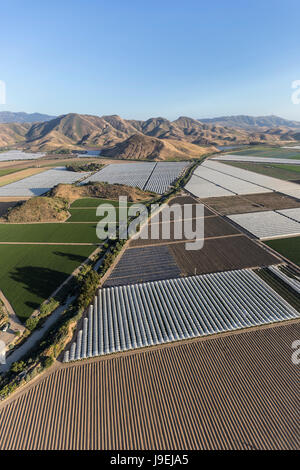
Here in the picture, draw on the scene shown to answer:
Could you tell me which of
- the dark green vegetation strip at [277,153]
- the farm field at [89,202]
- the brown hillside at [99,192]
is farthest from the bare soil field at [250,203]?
the dark green vegetation strip at [277,153]

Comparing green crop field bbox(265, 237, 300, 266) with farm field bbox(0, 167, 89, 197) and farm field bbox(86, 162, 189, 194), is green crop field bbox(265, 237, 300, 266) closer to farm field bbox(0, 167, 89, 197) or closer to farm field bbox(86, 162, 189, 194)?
farm field bbox(86, 162, 189, 194)

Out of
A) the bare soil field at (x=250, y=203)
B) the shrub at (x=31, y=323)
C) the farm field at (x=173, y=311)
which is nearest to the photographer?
→ the farm field at (x=173, y=311)

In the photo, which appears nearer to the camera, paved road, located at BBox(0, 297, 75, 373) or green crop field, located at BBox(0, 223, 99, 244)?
paved road, located at BBox(0, 297, 75, 373)

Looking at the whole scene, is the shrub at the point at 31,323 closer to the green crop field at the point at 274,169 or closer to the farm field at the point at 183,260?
the farm field at the point at 183,260

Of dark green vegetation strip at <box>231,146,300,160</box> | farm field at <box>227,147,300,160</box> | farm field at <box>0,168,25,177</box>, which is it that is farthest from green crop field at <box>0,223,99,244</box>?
dark green vegetation strip at <box>231,146,300,160</box>

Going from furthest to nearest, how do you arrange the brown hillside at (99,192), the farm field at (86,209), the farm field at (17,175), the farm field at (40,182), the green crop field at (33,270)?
the farm field at (17,175) < the farm field at (40,182) < the brown hillside at (99,192) < the farm field at (86,209) < the green crop field at (33,270)

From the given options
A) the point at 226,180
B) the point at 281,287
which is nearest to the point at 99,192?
the point at 226,180
